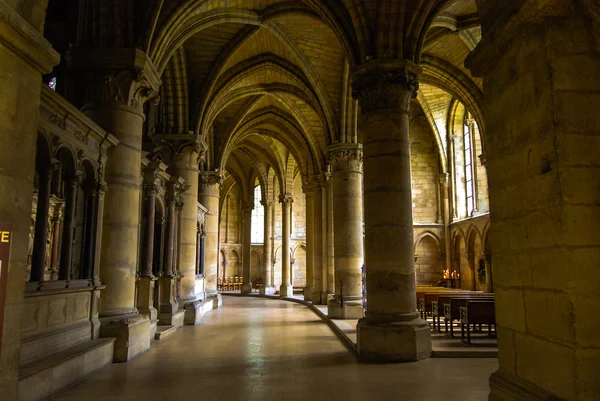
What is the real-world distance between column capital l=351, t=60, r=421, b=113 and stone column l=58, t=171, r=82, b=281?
5.41 m

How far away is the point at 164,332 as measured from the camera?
34.0 feet

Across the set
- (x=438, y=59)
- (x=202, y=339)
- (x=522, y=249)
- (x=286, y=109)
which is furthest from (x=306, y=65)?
(x=522, y=249)

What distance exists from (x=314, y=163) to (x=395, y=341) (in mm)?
12920

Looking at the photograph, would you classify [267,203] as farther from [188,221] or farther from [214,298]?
[188,221]

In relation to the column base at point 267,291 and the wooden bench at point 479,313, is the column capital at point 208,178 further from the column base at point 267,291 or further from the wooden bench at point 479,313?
the wooden bench at point 479,313

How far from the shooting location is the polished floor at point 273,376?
18.3 ft

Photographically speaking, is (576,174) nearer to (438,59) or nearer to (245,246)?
(438,59)

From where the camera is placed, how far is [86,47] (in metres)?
8.51

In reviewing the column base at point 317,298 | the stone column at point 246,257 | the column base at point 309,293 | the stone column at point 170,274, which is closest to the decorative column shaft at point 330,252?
the column base at point 317,298

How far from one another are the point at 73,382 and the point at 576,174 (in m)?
6.45

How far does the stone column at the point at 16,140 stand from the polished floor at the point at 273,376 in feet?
7.09

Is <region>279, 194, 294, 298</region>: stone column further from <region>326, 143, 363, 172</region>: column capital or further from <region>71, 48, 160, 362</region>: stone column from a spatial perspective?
<region>71, 48, 160, 362</region>: stone column

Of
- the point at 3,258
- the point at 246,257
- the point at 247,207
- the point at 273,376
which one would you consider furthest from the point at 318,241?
the point at 3,258

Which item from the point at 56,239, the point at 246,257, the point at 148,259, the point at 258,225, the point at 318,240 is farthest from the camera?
the point at 258,225
